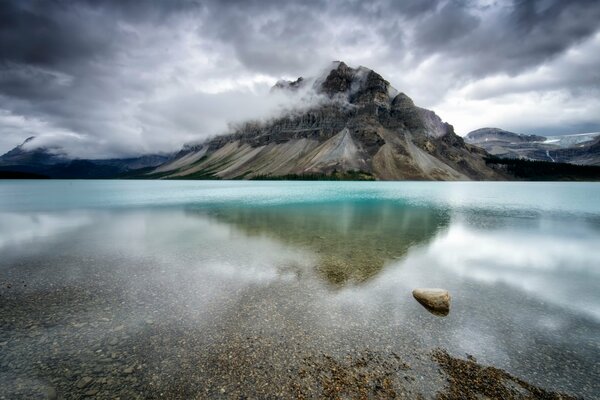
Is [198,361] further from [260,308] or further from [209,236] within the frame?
[209,236]

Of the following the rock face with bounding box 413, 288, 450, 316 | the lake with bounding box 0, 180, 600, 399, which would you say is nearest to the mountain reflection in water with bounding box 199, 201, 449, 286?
the lake with bounding box 0, 180, 600, 399

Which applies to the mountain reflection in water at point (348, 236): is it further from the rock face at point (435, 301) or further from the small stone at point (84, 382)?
the small stone at point (84, 382)

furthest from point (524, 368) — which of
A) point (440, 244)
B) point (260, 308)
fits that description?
point (440, 244)

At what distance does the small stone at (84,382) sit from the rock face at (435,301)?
14.5 meters

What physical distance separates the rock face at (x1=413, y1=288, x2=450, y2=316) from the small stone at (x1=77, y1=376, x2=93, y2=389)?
47.6 ft

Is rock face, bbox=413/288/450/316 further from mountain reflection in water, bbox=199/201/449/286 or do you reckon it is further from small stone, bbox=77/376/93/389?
small stone, bbox=77/376/93/389

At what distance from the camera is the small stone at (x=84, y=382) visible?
30.6ft

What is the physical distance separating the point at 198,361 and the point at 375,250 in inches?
770

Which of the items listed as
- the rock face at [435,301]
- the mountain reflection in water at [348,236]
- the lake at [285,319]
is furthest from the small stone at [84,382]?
the rock face at [435,301]

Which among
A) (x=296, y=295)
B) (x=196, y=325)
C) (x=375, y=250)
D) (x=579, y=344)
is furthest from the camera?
(x=375, y=250)

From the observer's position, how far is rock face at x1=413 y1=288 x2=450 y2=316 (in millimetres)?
14921

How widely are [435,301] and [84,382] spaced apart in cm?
1509

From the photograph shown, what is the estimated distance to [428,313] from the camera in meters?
14.7

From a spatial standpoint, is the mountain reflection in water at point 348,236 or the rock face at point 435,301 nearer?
the rock face at point 435,301
